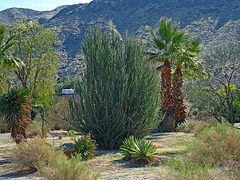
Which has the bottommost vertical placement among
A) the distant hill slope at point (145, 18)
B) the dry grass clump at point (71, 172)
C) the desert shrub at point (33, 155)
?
the desert shrub at point (33, 155)

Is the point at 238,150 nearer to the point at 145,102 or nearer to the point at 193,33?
the point at 145,102

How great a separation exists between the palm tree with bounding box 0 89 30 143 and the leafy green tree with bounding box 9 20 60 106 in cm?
623

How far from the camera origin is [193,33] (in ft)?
181

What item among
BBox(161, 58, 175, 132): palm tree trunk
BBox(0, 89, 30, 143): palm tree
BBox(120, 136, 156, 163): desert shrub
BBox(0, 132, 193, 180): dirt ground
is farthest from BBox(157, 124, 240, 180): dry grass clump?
BBox(161, 58, 175, 132): palm tree trunk

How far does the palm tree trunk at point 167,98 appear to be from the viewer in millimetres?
17942

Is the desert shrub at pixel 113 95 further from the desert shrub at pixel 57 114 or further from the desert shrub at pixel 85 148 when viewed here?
the desert shrub at pixel 57 114

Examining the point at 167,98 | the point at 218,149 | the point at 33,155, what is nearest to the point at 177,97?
the point at 167,98

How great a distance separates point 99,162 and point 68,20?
7712 centimetres

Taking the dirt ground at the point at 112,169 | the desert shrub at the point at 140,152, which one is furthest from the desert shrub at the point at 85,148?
the desert shrub at the point at 140,152

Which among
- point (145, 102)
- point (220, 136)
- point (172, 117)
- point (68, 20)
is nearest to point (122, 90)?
point (145, 102)

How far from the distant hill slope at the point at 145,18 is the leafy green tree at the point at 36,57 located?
108 feet

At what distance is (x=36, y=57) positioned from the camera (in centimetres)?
1780

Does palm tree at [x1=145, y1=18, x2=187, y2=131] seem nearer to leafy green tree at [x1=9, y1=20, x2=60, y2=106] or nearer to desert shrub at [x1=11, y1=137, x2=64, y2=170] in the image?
leafy green tree at [x1=9, y1=20, x2=60, y2=106]

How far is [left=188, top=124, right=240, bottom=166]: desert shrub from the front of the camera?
246 inches
